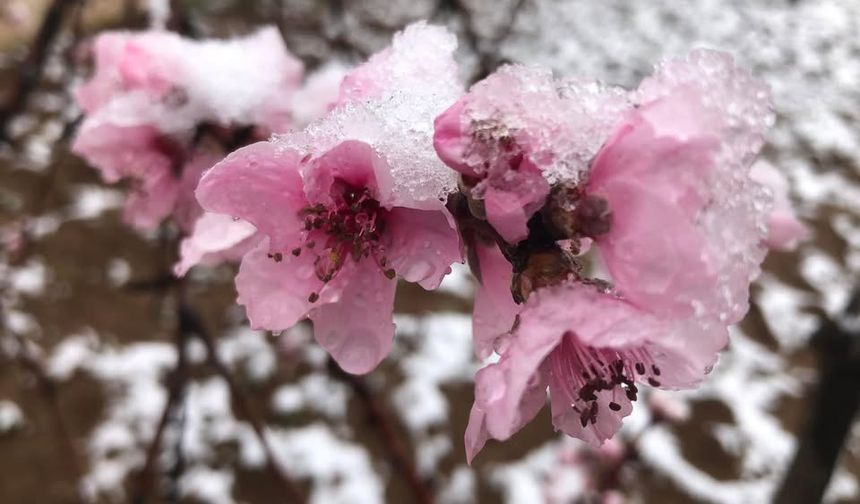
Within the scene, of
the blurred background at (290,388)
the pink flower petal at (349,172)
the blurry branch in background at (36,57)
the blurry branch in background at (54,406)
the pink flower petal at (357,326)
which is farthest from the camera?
the blurred background at (290,388)

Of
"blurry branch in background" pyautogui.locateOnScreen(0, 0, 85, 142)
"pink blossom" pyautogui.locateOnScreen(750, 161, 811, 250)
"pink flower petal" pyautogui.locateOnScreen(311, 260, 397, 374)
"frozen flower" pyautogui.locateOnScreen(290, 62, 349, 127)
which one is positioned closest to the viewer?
"pink flower petal" pyautogui.locateOnScreen(311, 260, 397, 374)

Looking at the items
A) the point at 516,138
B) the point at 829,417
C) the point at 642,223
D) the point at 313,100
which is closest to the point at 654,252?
the point at 642,223

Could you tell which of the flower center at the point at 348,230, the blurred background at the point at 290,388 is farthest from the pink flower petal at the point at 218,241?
the blurred background at the point at 290,388

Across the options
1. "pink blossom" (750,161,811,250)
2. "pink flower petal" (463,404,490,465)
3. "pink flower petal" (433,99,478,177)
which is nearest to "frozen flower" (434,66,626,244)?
"pink flower petal" (433,99,478,177)

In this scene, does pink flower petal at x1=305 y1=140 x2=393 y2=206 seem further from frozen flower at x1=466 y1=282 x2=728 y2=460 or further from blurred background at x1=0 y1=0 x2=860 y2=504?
Result: blurred background at x1=0 y1=0 x2=860 y2=504

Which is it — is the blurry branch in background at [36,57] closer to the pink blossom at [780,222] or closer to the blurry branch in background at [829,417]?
the pink blossom at [780,222]

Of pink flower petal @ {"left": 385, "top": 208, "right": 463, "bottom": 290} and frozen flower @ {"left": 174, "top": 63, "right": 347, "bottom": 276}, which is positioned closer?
pink flower petal @ {"left": 385, "top": 208, "right": 463, "bottom": 290}

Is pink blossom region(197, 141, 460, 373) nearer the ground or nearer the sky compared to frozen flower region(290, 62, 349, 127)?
nearer the sky
